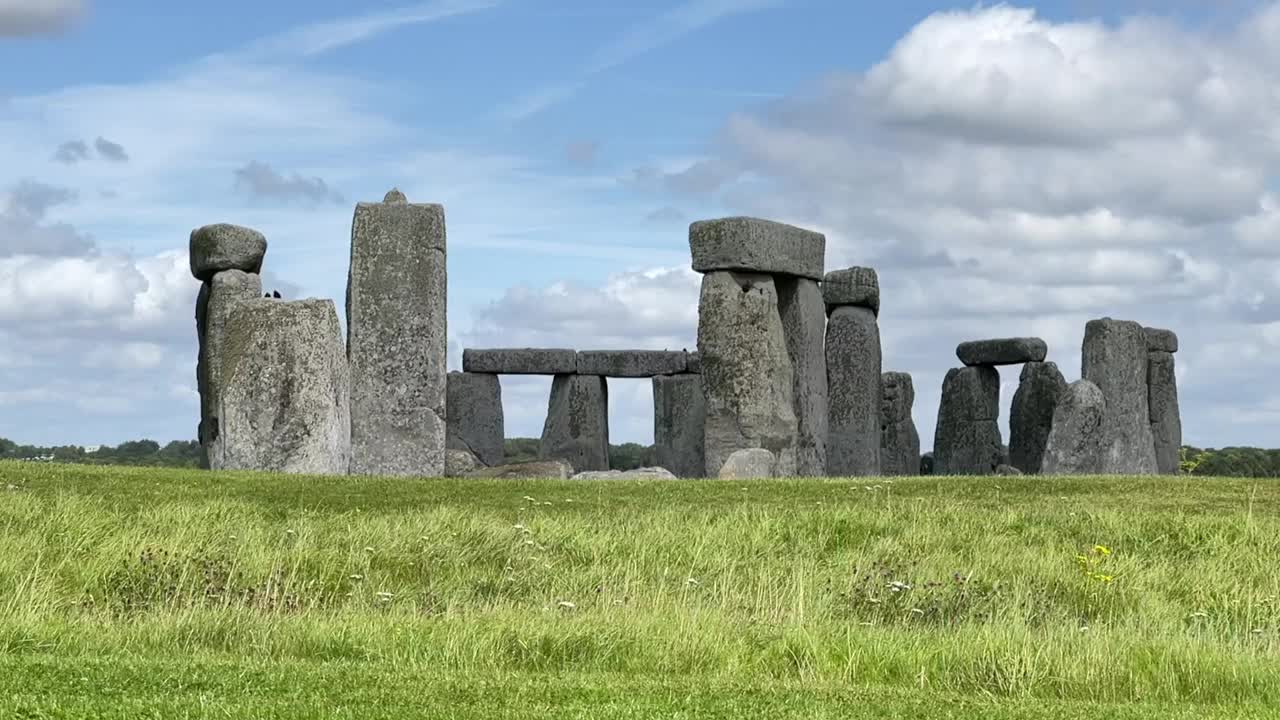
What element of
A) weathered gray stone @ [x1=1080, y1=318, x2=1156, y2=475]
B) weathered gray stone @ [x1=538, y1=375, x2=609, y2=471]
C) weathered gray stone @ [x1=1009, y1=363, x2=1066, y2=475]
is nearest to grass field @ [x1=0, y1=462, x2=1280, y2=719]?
weathered gray stone @ [x1=1080, y1=318, x2=1156, y2=475]

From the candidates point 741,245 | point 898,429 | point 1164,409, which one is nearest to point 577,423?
point 898,429

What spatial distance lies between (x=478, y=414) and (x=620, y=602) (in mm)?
25011

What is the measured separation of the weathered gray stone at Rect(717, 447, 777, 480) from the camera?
891 inches

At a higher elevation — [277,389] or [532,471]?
[277,389]

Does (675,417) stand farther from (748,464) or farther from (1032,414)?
(748,464)

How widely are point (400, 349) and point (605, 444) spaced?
16.1m

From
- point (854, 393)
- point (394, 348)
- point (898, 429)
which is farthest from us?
point (898, 429)

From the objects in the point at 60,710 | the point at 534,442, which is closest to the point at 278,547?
the point at 60,710

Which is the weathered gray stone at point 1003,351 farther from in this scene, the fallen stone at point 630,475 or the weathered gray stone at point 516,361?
the fallen stone at point 630,475

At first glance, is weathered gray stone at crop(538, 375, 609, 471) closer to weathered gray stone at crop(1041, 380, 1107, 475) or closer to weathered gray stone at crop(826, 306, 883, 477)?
weathered gray stone at crop(826, 306, 883, 477)

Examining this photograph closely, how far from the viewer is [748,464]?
896 inches

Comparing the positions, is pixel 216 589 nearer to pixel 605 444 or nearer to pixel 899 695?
pixel 899 695

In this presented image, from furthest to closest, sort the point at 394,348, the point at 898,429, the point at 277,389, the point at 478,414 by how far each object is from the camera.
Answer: the point at 478,414 → the point at 898,429 → the point at 394,348 → the point at 277,389

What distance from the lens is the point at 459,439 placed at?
1398 inches
